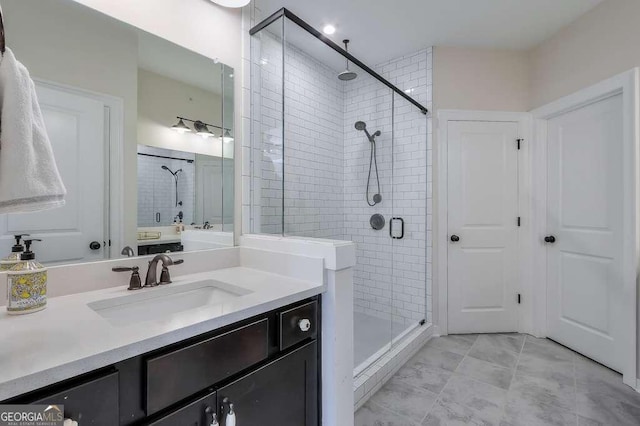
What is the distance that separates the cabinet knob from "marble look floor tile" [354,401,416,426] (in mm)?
880

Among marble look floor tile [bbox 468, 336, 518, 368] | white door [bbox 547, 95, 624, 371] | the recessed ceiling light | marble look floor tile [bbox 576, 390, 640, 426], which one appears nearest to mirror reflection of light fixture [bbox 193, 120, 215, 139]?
the recessed ceiling light

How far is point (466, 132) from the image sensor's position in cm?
280

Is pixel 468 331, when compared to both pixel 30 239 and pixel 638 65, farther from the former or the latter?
pixel 30 239

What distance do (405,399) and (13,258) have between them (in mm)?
2067

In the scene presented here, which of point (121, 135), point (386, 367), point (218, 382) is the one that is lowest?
point (386, 367)

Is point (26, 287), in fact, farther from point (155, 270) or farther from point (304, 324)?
point (304, 324)

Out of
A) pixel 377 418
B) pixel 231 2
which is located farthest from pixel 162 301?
pixel 231 2

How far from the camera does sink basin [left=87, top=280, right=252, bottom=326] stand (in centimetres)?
107

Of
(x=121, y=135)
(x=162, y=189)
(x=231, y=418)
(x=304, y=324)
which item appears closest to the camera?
(x=231, y=418)

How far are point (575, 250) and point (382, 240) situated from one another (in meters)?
1.62

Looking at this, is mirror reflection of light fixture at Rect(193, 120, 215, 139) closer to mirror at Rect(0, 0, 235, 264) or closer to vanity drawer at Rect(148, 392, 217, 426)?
mirror at Rect(0, 0, 235, 264)

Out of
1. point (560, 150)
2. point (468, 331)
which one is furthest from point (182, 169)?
point (560, 150)

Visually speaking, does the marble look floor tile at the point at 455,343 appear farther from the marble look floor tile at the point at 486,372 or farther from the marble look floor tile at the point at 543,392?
the marble look floor tile at the point at 543,392

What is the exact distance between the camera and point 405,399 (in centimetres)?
186
